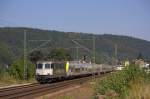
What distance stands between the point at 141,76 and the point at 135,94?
5280 mm

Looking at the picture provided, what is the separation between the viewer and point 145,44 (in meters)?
143

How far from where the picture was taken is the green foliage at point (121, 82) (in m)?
20.3

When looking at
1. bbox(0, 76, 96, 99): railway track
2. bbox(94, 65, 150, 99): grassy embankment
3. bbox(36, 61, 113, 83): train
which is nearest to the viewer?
bbox(94, 65, 150, 99): grassy embankment

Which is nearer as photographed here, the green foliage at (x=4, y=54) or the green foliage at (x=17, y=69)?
the green foliage at (x=17, y=69)

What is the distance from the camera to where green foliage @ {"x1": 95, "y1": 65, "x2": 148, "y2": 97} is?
20.3 m

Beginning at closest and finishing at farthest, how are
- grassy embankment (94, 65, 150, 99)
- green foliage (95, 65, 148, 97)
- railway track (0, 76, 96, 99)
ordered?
1. grassy embankment (94, 65, 150, 99)
2. green foliage (95, 65, 148, 97)
3. railway track (0, 76, 96, 99)

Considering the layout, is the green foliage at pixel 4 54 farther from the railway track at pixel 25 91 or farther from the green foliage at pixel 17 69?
the railway track at pixel 25 91

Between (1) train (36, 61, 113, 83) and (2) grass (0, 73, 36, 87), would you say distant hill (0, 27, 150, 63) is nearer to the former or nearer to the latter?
(1) train (36, 61, 113, 83)

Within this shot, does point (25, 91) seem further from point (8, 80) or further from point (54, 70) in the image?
point (54, 70)

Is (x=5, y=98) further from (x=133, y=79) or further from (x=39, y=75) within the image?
(x=39, y=75)

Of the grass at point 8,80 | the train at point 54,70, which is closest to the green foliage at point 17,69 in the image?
the grass at point 8,80

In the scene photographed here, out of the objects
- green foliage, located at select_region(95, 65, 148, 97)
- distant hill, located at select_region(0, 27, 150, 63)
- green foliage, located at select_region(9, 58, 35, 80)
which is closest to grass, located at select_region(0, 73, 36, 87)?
green foliage, located at select_region(9, 58, 35, 80)

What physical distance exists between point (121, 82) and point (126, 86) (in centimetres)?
31

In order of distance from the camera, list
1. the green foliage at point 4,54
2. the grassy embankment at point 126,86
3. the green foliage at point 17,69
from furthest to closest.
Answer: the green foliage at point 4,54
the green foliage at point 17,69
the grassy embankment at point 126,86
